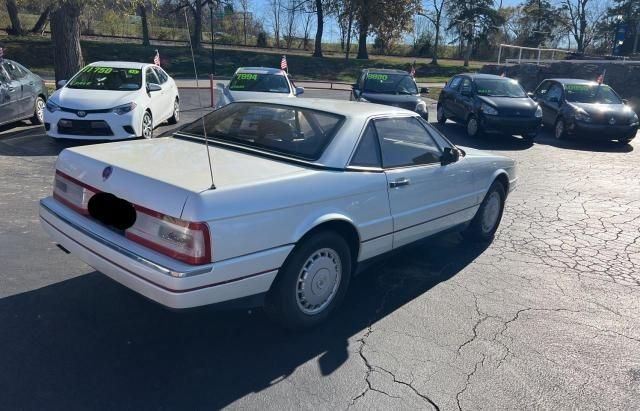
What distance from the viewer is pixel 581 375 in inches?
134

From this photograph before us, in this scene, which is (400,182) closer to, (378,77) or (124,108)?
(124,108)

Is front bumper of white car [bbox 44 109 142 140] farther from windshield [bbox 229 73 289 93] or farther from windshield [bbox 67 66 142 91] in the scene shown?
windshield [bbox 229 73 289 93]

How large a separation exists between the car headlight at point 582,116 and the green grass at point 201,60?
833 inches

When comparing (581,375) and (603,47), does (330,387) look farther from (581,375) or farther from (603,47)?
(603,47)

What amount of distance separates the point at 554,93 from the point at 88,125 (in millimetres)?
11851

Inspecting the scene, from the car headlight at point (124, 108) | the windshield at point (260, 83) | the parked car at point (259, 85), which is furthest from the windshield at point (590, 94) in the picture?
the car headlight at point (124, 108)

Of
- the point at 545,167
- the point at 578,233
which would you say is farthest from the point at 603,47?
the point at 578,233

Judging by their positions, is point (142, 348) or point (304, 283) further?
point (304, 283)

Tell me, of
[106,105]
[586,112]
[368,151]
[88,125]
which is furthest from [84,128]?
[586,112]

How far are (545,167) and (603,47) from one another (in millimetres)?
50049

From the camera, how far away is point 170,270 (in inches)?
115

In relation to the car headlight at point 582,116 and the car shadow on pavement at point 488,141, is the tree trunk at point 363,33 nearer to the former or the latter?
the car shadow on pavement at point 488,141

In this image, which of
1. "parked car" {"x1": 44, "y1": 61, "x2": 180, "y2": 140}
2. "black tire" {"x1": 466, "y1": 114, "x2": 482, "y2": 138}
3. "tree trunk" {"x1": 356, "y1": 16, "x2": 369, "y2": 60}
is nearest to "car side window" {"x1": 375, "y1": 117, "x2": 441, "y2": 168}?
"parked car" {"x1": 44, "y1": 61, "x2": 180, "y2": 140}

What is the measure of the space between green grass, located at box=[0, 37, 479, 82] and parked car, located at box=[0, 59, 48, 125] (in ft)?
51.9
